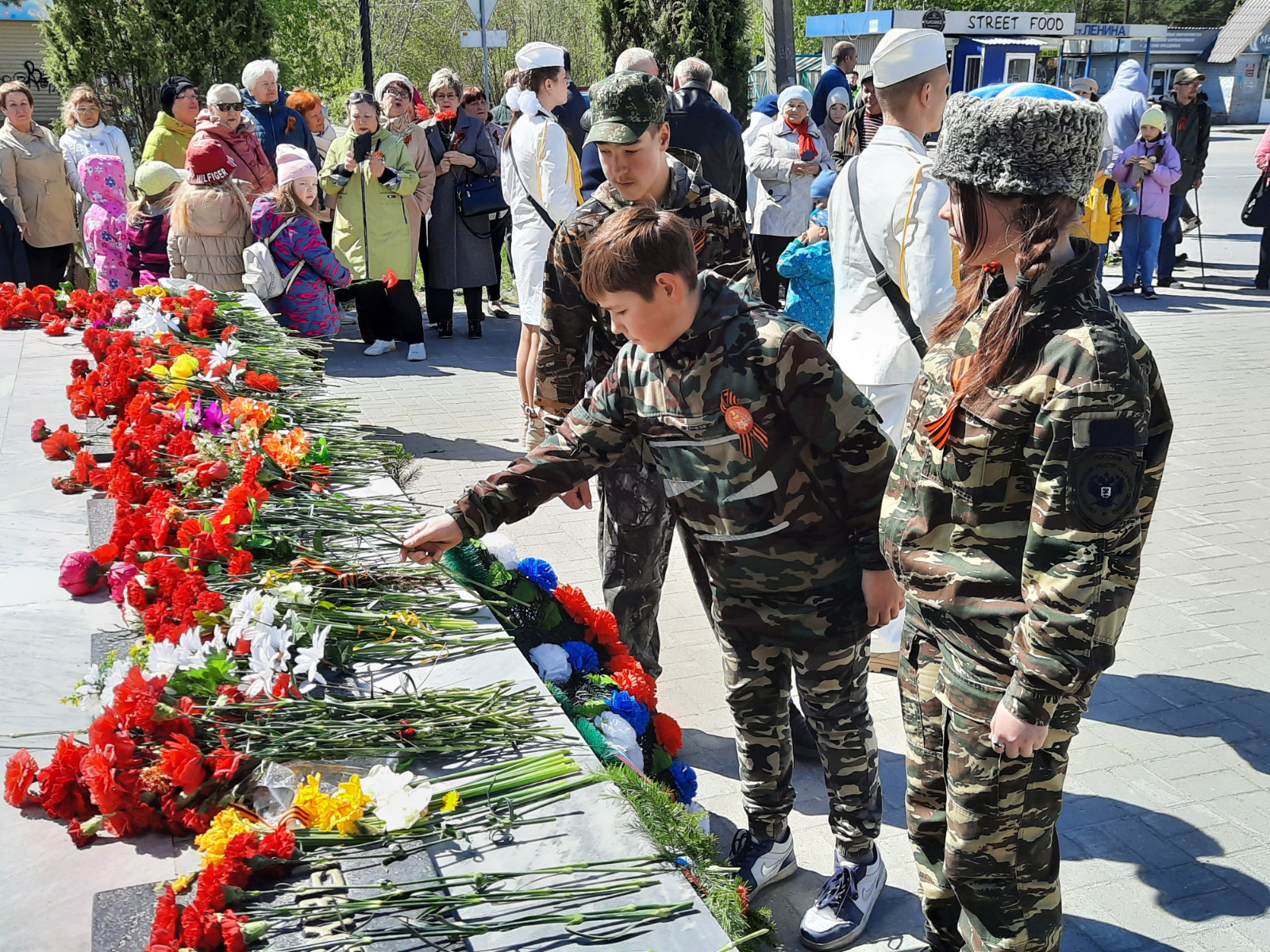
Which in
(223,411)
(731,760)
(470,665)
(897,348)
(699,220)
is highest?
(699,220)

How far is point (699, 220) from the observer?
3.62 meters

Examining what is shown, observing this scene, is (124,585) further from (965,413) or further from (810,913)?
(965,413)

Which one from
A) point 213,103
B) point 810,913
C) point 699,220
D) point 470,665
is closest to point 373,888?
point 470,665

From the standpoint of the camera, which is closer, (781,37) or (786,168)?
(786,168)

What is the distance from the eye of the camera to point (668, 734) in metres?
3.20

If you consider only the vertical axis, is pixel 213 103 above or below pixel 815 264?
above

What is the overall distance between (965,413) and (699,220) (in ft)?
5.69

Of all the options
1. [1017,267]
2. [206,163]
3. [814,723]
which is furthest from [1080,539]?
[206,163]

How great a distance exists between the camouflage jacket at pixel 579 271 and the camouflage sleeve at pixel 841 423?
100 centimetres

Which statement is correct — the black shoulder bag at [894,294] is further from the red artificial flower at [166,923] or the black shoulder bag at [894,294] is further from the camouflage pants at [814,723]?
the red artificial flower at [166,923]

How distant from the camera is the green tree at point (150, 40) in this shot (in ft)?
41.7

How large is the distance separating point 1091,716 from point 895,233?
5.92 ft

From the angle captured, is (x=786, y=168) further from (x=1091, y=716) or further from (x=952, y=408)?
(x=952, y=408)

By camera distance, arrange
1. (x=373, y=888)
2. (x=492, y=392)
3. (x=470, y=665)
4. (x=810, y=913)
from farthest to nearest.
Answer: (x=492, y=392)
(x=810, y=913)
(x=470, y=665)
(x=373, y=888)
